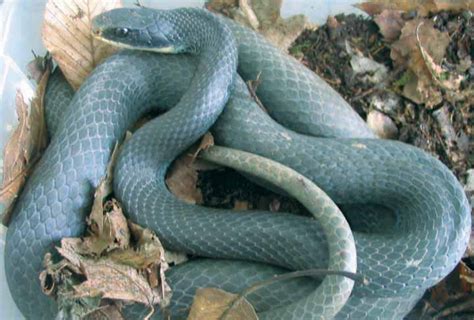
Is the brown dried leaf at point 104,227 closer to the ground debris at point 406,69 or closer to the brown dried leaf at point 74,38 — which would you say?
the brown dried leaf at point 74,38

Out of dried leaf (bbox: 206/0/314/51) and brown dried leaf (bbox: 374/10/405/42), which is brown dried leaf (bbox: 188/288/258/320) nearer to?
dried leaf (bbox: 206/0/314/51)

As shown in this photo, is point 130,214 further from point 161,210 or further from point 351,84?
point 351,84

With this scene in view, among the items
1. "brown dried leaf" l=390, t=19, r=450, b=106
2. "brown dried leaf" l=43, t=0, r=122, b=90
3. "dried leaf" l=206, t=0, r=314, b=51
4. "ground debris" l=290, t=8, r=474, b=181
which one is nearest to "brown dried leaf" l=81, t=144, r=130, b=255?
"brown dried leaf" l=43, t=0, r=122, b=90

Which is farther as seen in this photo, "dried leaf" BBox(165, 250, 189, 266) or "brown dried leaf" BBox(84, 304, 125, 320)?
"dried leaf" BBox(165, 250, 189, 266)

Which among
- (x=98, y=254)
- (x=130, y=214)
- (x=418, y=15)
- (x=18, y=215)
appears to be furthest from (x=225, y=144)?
(x=418, y=15)

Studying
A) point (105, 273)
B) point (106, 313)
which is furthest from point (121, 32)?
point (106, 313)
